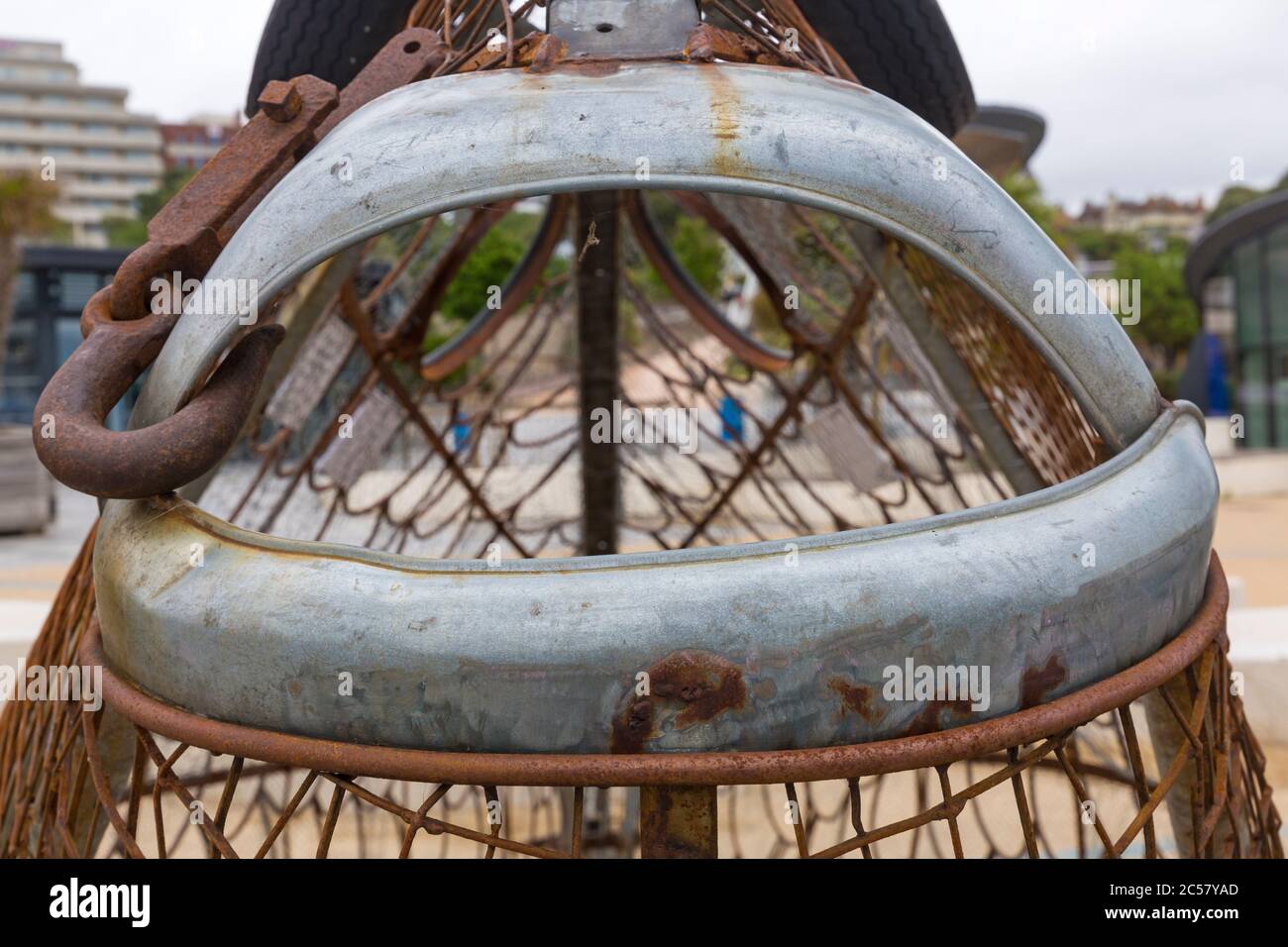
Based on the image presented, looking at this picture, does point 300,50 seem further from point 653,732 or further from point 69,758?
point 653,732

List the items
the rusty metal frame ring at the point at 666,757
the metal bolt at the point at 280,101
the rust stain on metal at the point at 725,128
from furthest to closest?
1. the metal bolt at the point at 280,101
2. the rust stain on metal at the point at 725,128
3. the rusty metal frame ring at the point at 666,757

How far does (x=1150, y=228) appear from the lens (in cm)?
4400

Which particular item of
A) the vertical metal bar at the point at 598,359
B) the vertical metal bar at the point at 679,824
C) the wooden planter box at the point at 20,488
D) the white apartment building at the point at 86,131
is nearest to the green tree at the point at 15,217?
the wooden planter box at the point at 20,488

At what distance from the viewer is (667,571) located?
78cm

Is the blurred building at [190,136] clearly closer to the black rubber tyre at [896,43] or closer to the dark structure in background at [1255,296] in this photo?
the dark structure in background at [1255,296]

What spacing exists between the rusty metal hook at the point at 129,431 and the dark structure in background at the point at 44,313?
12851mm

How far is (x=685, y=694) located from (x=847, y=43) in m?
0.92

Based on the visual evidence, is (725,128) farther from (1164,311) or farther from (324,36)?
(1164,311)

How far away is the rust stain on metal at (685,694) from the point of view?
2.50ft

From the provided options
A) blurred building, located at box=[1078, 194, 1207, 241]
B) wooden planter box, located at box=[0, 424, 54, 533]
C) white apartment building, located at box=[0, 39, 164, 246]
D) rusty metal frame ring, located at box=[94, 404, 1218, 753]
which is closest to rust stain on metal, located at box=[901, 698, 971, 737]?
rusty metal frame ring, located at box=[94, 404, 1218, 753]

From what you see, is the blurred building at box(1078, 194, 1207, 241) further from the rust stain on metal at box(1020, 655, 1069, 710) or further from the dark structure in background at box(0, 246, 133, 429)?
the rust stain on metal at box(1020, 655, 1069, 710)

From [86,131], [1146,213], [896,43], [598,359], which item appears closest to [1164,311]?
[598,359]

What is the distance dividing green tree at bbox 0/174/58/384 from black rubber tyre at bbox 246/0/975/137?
27.1 ft
